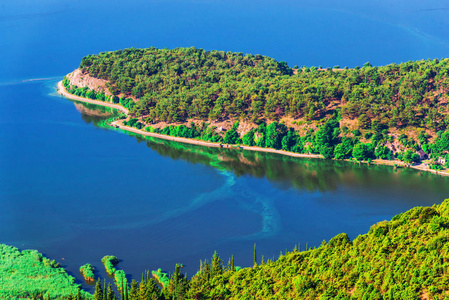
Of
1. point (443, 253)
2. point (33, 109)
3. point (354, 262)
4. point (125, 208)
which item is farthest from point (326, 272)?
point (33, 109)

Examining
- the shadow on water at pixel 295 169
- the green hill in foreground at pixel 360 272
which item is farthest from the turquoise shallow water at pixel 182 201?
the green hill in foreground at pixel 360 272

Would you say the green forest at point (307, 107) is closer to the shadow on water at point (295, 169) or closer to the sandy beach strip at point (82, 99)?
the sandy beach strip at point (82, 99)

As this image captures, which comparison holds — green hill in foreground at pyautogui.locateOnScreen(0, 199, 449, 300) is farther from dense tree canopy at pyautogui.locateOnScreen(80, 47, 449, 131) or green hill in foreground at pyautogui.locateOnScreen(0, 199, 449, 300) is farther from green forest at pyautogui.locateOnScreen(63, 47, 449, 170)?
dense tree canopy at pyautogui.locateOnScreen(80, 47, 449, 131)

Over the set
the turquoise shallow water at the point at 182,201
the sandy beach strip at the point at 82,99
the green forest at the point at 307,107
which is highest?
the sandy beach strip at the point at 82,99

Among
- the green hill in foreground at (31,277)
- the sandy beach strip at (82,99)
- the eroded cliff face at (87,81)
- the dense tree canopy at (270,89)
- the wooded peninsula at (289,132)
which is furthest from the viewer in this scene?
the eroded cliff face at (87,81)

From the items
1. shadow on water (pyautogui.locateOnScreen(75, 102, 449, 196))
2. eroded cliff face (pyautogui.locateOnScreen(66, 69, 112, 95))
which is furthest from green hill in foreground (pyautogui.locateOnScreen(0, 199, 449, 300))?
eroded cliff face (pyautogui.locateOnScreen(66, 69, 112, 95))

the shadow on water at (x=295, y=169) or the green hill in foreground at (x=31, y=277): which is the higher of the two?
the shadow on water at (x=295, y=169)

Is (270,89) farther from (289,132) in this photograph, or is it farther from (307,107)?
(289,132)
